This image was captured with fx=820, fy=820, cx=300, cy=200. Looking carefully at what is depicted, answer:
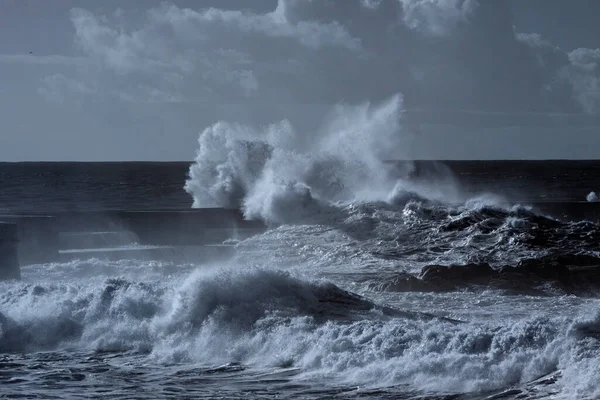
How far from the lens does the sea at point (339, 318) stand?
27.5 feet

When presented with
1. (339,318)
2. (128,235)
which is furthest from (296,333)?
(128,235)

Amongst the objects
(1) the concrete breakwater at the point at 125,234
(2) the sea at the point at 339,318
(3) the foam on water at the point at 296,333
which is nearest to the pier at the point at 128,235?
(1) the concrete breakwater at the point at 125,234

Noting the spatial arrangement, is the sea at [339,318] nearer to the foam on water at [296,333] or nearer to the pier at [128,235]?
the foam on water at [296,333]

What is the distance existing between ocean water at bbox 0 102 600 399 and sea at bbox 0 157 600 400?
28mm

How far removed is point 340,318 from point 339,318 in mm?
13

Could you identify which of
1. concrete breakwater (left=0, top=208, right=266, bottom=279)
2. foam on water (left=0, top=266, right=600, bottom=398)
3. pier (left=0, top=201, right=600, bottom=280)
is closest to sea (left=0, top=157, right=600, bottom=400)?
foam on water (left=0, top=266, right=600, bottom=398)

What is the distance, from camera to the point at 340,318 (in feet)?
36.2

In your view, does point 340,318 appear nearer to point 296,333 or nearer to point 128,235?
point 296,333

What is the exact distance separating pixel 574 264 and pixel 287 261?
6367 millimetres

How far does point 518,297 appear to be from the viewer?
13438 millimetres

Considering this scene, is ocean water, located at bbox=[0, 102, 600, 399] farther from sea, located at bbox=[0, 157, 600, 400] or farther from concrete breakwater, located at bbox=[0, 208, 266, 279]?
concrete breakwater, located at bbox=[0, 208, 266, 279]

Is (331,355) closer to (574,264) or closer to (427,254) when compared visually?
(574,264)

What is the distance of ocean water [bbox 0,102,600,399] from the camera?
8406mm

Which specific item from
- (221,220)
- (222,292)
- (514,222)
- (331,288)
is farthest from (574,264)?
(221,220)
